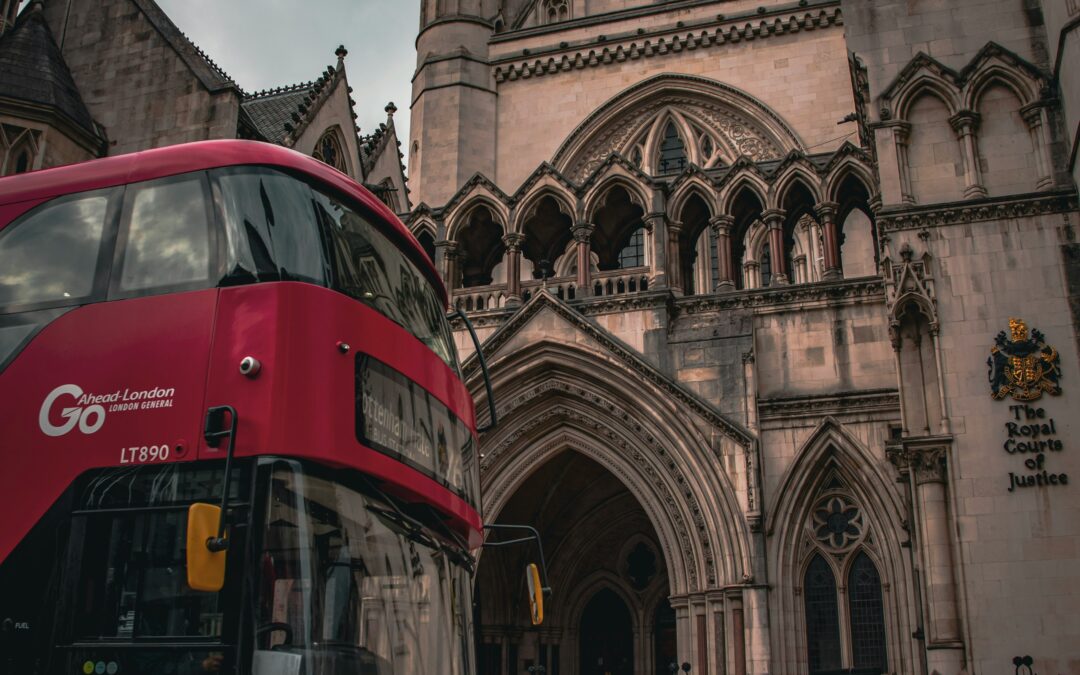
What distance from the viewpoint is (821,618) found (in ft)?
58.7

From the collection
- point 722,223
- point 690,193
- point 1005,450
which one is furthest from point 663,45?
point 1005,450

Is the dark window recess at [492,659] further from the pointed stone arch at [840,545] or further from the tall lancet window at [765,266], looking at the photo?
the tall lancet window at [765,266]

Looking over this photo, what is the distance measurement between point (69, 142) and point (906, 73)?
593 inches

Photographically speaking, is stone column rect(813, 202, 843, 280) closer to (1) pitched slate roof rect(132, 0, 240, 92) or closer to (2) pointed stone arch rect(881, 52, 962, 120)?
(2) pointed stone arch rect(881, 52, 962, 120)

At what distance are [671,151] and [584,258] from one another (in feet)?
27.2

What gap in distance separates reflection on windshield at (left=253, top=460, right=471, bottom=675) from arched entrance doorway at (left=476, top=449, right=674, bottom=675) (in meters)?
15.3

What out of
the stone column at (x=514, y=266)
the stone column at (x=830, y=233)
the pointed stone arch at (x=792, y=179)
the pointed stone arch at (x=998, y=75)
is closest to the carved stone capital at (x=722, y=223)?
the pointed stone arch at (x=792, y=179)

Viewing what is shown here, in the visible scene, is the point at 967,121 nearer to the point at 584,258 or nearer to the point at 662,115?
the point at 584,258

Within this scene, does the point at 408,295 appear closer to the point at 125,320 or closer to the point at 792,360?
the point at 125,320

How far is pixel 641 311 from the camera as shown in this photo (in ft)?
65.1

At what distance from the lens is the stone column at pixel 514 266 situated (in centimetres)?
2105

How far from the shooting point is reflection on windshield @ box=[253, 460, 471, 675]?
606 centimetres

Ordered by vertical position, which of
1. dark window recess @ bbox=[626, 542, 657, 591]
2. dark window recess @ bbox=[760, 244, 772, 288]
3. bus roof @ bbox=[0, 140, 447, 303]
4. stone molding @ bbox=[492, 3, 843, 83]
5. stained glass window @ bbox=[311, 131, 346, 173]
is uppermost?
stone molding @ bbox=[492, 3, 843, 83]

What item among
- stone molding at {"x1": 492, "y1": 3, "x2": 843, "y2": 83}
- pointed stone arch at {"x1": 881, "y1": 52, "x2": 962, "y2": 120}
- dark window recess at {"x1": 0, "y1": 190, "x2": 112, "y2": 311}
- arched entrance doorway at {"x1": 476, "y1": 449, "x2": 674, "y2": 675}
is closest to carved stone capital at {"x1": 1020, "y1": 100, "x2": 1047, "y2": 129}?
pointed stone arch at {"x1": 881, "y1": 52, "x2": 962, "y2": 120}
